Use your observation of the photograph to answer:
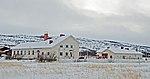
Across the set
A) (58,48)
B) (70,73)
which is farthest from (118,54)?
(70,73)

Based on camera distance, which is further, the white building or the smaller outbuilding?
the smaller outbuilding

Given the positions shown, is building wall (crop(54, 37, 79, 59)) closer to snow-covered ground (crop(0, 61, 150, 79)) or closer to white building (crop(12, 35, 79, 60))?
white building (crop(12, 35, 79, 60))

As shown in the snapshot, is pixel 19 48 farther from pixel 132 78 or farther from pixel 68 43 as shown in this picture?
pixel 132 78

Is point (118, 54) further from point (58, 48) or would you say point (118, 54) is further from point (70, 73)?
point (70, 73)

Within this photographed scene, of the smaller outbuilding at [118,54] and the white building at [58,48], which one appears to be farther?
the smaller outbuilding at [118,54]

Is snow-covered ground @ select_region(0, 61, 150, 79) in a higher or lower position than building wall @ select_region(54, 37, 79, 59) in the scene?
lower

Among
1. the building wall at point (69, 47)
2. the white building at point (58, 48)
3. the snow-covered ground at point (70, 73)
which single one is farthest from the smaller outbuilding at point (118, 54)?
the snow-covered ground at point (70, 73)

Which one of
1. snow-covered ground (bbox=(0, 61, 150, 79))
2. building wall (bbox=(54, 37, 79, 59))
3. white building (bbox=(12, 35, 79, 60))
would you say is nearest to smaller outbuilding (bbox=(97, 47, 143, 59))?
building wall (bbox=(54, 37, 79, 59))

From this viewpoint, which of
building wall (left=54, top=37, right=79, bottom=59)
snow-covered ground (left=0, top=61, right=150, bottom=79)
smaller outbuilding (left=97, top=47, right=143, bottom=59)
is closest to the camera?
snow-covered ground (left=0, top=61, right=150, bottom=79)

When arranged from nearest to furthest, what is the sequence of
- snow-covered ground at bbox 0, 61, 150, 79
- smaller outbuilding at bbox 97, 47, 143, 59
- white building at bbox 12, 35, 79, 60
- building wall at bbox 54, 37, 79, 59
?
snow-covered ground at bbox 0, 61, 150, 79 → white building at bbox 12, 35, 79, 60 → building wall at bbox 54, 37, 79, 59 → smaller outbuilding at bbox 97, 47, 143, 59

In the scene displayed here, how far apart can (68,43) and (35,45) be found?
7.51 metres

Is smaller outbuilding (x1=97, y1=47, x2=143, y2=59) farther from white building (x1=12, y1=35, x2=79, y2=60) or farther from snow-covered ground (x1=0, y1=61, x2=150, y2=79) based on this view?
snow-covered ground (x1=0, y1=61, x2=150, y2=79)

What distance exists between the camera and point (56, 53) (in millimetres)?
58750

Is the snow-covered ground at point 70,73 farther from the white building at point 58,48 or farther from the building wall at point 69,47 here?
the building wall at point 69,47
